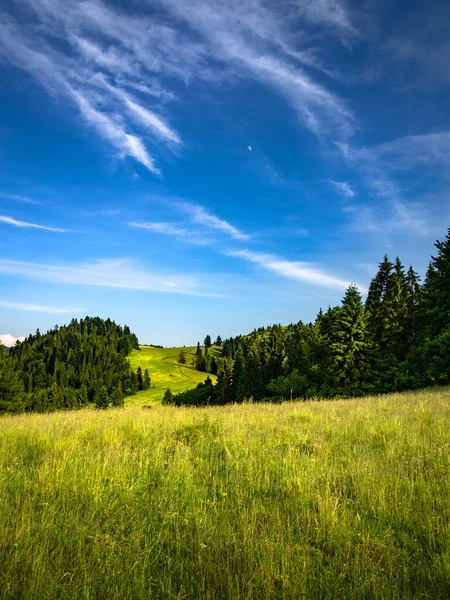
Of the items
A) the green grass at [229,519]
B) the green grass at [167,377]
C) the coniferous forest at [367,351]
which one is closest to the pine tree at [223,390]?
the coniferous forest at [367,351]

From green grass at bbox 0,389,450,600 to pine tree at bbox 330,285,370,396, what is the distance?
28.6 m

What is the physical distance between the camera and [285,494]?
4.84 meters

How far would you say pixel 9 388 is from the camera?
55.4 meters

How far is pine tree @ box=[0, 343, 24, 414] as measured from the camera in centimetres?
5324

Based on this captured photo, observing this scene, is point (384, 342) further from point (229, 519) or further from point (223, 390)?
point (223, 390)

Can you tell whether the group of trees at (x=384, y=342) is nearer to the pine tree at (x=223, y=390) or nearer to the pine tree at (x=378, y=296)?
the pine tree at (x=378, y=296)

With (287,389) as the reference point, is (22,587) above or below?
above

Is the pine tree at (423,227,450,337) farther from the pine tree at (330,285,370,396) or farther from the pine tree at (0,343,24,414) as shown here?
the pine tree at (0,343,24,414)

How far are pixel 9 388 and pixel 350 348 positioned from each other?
174 feet

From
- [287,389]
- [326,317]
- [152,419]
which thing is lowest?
[287,389]

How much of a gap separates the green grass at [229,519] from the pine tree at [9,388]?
182 ft

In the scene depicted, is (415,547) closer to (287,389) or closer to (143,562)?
(143,562)

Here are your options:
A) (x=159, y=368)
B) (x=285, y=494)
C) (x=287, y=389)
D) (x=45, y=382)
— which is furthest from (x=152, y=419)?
(x=159, y=368)

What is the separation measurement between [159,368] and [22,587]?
Result: 181 meters
